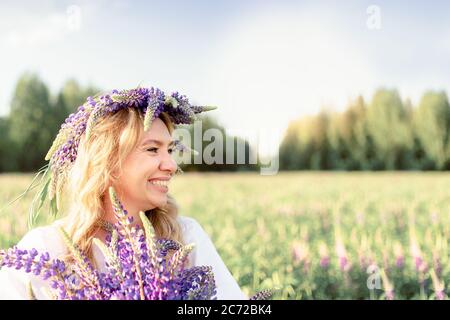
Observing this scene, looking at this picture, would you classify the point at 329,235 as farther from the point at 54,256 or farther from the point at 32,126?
the point at 32,126

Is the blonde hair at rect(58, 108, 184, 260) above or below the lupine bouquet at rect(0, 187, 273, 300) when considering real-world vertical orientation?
above

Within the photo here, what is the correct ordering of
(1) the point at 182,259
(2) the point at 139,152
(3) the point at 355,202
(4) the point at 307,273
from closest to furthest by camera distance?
(1) the point at 182,259 < (2) the point at 139,152 < (4) the point at 307,273 < (3) the point at 355,202

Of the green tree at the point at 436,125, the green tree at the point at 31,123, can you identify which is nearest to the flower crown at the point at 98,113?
the green tree at the point at 436,125

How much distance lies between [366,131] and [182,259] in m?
12.0

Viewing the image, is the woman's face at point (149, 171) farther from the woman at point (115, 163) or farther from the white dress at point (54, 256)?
the white dress at point (54, 256)

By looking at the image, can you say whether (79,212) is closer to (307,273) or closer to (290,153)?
(307,273)

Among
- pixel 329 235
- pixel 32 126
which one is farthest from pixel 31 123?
pixel 329 235

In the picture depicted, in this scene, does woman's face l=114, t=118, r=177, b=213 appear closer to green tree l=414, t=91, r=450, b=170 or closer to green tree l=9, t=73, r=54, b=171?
green tree l=414, t=91, r=450, b=170

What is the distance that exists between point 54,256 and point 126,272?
0.62m

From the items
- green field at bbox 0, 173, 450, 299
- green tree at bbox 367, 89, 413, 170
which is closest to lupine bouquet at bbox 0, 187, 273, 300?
green field at bbox 0, 173, 450, 299

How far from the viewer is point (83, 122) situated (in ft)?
6.23

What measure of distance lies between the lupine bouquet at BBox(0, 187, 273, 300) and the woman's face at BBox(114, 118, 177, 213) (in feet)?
1.90

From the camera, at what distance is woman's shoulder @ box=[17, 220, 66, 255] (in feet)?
5.83

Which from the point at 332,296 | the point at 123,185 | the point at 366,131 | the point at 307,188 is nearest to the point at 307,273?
the point at 332,296
